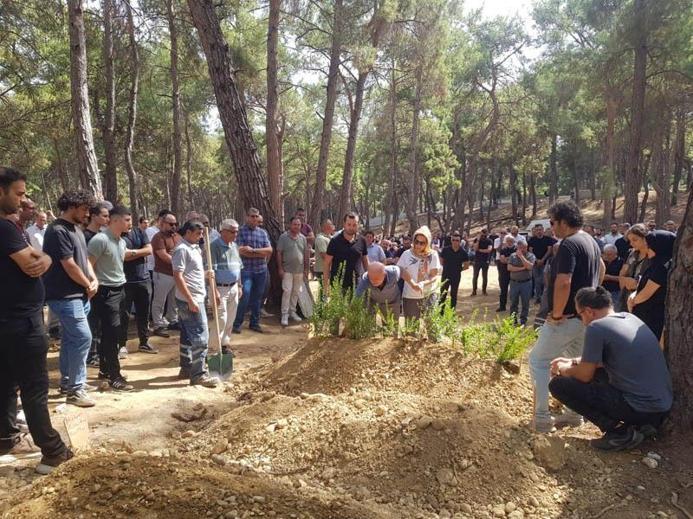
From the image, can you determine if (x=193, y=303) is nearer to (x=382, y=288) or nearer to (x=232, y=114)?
(x=382, y=288)

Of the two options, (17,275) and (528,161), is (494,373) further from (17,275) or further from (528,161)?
(528,161)

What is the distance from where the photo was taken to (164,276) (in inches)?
282

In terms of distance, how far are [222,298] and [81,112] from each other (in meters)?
4.11

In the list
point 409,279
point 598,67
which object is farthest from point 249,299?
point 598,67

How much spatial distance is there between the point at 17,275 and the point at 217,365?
262cm

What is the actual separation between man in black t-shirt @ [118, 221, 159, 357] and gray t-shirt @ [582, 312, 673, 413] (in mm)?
4813

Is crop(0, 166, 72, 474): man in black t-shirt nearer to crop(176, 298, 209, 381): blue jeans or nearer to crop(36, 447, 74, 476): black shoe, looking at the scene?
crop(36, 447, 74, 476): black shoe

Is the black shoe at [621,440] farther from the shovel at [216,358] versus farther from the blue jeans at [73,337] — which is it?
the blue jeans at [73,337]

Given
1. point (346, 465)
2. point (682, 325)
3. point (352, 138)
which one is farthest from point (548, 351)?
point (352, 138)

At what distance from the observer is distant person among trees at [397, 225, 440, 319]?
581 cm

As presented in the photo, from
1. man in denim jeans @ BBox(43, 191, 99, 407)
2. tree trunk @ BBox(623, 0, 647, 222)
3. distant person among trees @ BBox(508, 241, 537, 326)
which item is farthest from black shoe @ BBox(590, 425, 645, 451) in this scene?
tree trunk @ BBox(623, 0, 647, 222)

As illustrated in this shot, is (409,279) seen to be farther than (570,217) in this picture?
Yes

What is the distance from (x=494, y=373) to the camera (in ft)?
15.7

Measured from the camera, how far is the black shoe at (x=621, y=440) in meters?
3.34
